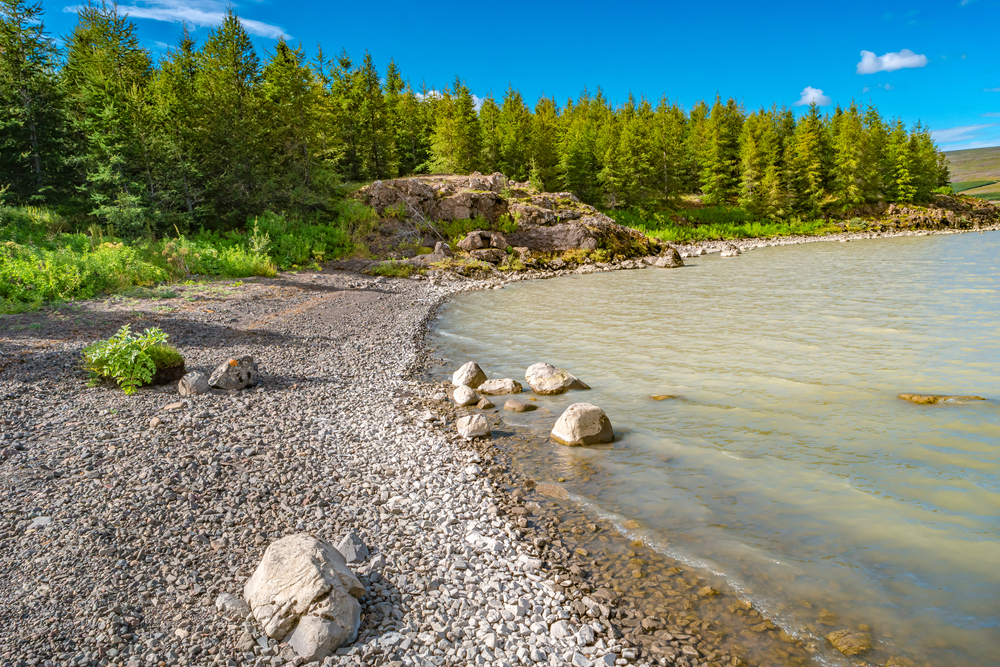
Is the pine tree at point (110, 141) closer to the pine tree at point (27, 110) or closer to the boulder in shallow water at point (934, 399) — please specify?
the pine tree at point (27, 110)

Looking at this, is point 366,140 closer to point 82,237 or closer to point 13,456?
point 82,237

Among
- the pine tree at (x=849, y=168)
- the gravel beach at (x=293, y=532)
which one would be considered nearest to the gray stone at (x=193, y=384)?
the gravel beach at (x=293, y=532)

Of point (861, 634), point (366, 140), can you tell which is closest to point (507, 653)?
point (861, 634)

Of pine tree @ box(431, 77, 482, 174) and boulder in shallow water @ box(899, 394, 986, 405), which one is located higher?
pine tree @ box(431, 77, 482, 174)

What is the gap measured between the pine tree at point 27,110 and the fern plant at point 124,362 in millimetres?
20072

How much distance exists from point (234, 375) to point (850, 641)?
9.02 m

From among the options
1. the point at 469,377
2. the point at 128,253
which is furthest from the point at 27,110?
the point at 469,377

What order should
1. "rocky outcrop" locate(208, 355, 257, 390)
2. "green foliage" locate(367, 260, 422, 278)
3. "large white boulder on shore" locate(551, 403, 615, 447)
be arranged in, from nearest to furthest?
"large white boulder on shore" locate(551, 403, 615, 447), "rocky outcrop" locate(208, 355, 257, 390), "green foliage" locate(367, 260, 422, 278)

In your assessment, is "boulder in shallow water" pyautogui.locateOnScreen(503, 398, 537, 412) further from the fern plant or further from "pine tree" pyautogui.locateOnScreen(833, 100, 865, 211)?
"pine tree" pyautogui.locateOnScreen(833, 100, 865, 211)

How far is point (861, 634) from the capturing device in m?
3.76

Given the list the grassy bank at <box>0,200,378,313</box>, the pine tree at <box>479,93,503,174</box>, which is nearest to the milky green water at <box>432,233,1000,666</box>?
the grassy bank at <box>0,200,378,313</box>

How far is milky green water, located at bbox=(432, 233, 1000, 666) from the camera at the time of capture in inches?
167

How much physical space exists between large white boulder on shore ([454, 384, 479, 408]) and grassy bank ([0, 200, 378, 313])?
11746mm

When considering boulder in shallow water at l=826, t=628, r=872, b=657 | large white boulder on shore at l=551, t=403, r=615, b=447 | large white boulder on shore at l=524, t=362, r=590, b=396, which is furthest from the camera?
large white boulder on shore at l=524, t=362, r=590, b=396
